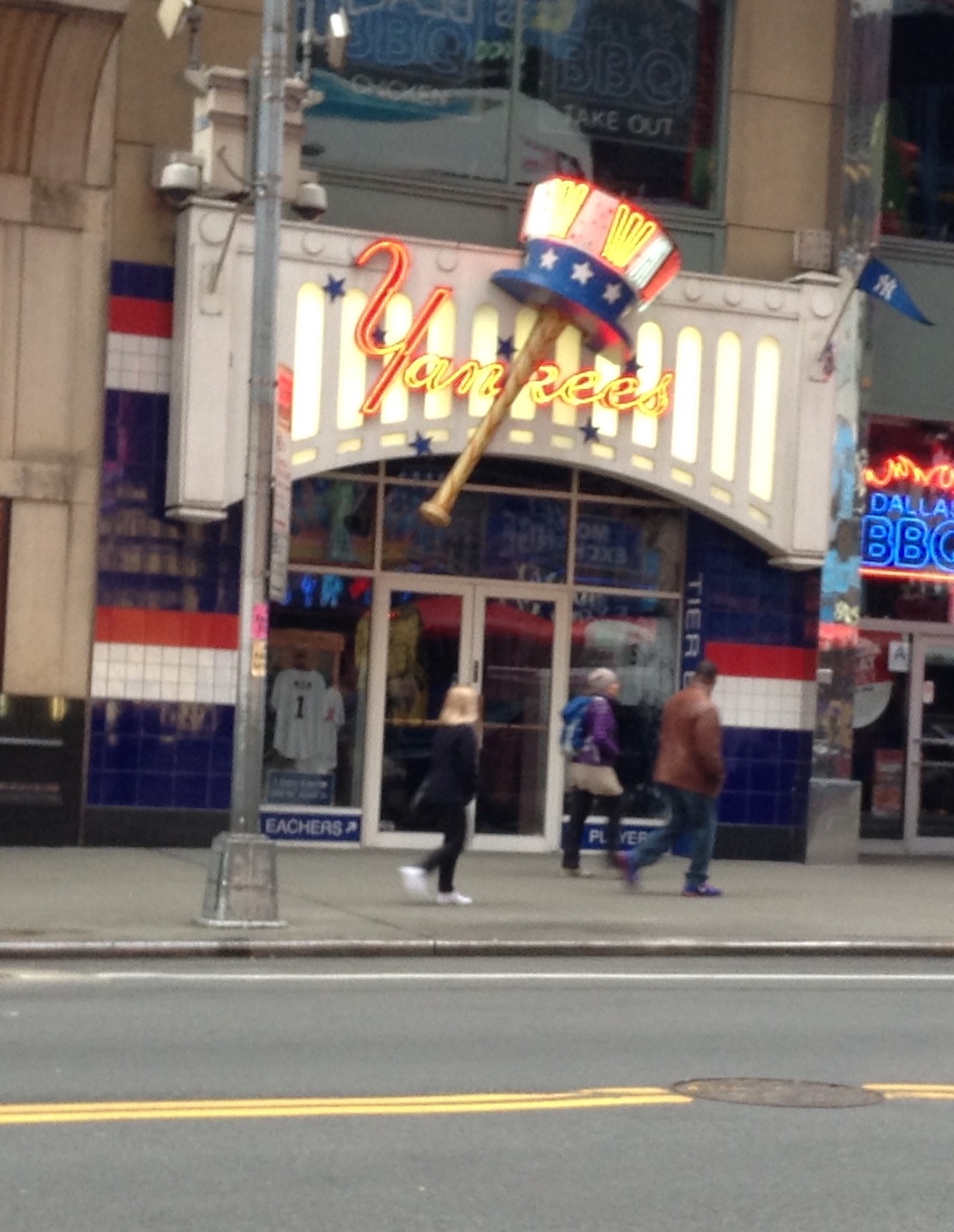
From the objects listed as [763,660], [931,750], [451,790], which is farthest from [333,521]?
[931,750]

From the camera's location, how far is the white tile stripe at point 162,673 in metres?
19.3

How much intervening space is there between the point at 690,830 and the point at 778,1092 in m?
8.80

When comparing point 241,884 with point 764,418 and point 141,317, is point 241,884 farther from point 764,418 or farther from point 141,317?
point 764,418

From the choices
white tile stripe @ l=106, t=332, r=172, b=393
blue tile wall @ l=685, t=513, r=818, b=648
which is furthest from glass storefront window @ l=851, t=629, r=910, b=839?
white tile stripe @ l=106, t=332, r=172, b=393

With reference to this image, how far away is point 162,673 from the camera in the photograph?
64.0ft

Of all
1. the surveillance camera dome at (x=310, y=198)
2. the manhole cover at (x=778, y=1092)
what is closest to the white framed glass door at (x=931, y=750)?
the surveillance camera dome at (x=310, y=198)

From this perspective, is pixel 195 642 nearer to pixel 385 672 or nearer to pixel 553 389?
pixel 385 672

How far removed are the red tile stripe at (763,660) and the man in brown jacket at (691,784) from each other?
3165 millimetres

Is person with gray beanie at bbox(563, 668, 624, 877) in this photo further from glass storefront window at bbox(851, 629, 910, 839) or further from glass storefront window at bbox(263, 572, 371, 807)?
glass storefront window at bbox(851, 629, 910, 839)

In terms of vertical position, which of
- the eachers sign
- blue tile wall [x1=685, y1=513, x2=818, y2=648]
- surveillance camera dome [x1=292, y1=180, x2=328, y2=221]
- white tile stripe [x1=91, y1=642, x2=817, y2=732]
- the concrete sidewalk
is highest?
surveillance camera dome [x1=292, y1=180, x2=328, y2=221]

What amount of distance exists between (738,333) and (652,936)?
721 centimetres

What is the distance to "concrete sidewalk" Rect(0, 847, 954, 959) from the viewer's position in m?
14.3

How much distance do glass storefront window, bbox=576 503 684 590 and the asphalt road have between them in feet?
27.4

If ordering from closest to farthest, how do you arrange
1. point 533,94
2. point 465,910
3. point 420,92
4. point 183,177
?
1. point 183,177
2. point 465,910
3. point 420,92
4. point 533,94
